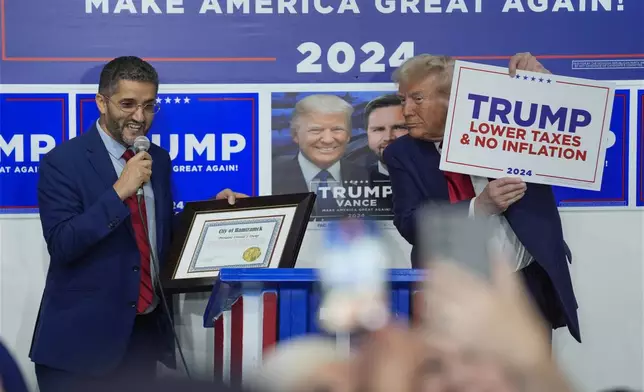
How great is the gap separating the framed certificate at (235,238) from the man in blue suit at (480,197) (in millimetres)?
416

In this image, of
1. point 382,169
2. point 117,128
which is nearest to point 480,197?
point 382,169

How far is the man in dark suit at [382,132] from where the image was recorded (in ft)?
13.3

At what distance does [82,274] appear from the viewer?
11.6 ft

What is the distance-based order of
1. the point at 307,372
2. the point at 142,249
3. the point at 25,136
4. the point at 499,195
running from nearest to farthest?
the point at 307,372 → the point at 499,195 → the point at 142,249 → the point at 25,136

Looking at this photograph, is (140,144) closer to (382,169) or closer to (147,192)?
(147,192)

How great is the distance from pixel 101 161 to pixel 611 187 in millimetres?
2256

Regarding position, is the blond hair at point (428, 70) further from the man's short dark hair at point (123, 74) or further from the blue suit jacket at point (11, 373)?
the blue suit jacket at point (11, 373)

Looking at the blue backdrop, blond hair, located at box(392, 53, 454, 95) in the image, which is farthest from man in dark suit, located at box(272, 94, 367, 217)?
blond hair, located at box(392, 53, 454, 95)

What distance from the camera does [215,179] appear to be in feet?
13.4

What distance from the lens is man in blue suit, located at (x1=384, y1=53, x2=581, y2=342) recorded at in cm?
334

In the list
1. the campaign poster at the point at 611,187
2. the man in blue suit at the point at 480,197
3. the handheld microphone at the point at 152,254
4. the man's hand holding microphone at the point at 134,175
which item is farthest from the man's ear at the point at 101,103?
the campaign poster at the point at 611,187

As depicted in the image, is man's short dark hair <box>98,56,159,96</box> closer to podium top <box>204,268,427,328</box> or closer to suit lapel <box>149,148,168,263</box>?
suit lapel <box>149,148,168,263</box>

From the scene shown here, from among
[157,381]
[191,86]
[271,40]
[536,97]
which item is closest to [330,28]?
[271,40]

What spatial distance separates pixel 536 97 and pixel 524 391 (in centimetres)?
289
